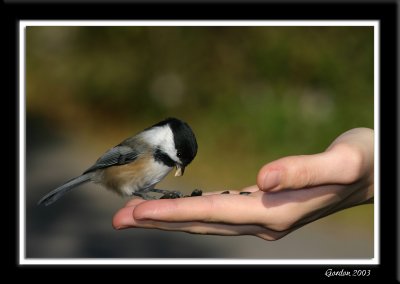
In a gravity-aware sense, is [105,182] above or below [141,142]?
below

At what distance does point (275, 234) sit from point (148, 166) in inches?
23.5

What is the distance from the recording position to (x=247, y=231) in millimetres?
1727

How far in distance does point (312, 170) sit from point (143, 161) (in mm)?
808

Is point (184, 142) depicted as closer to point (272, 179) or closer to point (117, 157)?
point (117, 157)

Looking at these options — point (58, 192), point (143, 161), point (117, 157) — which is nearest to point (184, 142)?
point (143, 161)

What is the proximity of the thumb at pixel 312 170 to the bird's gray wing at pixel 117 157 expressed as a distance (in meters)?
0.83

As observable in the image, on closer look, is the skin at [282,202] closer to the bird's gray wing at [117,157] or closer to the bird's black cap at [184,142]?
the bird's black cap at [184,142]

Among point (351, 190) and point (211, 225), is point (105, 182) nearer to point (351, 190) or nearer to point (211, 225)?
point (211, 225)

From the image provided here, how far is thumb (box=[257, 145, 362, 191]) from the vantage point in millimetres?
1369

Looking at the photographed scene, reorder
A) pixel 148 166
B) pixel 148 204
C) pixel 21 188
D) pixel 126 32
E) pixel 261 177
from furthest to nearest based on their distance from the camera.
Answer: pixel 126 32
pixel 148 166
pixel 21 188
pixel 148 204
pixel 261 177

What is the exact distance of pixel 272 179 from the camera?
136 cm

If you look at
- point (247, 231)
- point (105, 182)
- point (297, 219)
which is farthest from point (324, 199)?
point (105, 182)

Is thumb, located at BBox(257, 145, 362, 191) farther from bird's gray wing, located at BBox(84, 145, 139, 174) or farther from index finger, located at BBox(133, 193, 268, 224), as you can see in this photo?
bird's gray wing, located at BBox(84, 145, 139, 174)

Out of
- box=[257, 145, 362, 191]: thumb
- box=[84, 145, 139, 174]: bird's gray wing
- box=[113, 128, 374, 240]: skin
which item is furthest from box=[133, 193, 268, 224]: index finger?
box=[84, 145, 139, 174]: bird's gray wing
